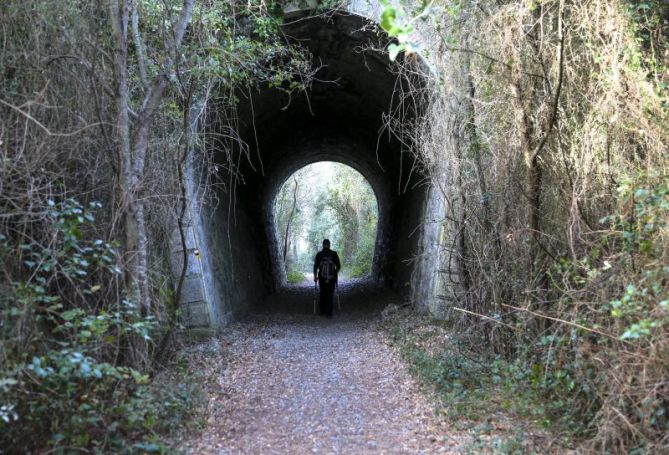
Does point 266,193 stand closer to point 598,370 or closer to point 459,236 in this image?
point 459,236

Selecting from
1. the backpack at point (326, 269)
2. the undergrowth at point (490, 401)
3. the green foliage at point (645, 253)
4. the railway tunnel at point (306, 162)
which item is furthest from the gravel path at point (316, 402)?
the backpack at point (326, 269)

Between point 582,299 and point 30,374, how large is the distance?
418cm

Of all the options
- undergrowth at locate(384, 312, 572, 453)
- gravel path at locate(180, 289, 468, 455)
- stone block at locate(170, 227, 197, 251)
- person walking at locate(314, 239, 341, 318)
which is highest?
stone block at locate(170, 227, 197, 251)

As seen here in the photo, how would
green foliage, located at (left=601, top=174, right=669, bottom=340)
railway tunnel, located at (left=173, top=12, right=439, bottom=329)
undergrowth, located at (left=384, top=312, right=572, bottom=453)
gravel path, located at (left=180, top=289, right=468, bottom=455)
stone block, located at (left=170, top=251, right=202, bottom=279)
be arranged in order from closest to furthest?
green foliage, located at (left=601, top=174, right=669, bottom=340) → undergrowth, located at (left=384, top=312, right=572, bottom=453) → gravel path, located at (left=180, top=289, right=468, bottom=455) → stone block, located at (left=170, top=251, right=202, bottom=279) → railway tunnel, located at (left=173, top=12, right=439, bottom=329)

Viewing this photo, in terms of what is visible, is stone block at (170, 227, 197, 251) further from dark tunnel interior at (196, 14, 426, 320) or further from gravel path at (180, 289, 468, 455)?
gravel path at (180, 289, 468, 455)

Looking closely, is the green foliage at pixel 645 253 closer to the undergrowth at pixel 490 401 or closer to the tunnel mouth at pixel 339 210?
the undergrowth at pixel 490 401

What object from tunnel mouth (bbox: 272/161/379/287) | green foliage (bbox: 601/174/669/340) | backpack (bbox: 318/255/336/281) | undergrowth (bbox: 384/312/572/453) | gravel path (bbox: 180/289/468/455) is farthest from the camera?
tunnel mouth (bbox: 272/161/379/287)

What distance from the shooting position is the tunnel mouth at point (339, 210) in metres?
22.9

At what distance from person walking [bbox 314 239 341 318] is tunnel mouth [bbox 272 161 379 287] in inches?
322

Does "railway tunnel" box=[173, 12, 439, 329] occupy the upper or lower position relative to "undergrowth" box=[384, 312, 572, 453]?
upper

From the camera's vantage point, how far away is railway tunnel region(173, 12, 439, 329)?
27.1 feet

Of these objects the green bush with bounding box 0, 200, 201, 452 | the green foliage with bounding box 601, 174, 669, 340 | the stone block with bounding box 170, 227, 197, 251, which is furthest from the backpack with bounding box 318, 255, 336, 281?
the green foliage with bounding box 601, 174, 669, 340

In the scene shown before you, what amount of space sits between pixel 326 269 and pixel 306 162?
6507mm

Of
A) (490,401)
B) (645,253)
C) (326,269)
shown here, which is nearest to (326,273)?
(326,269)
